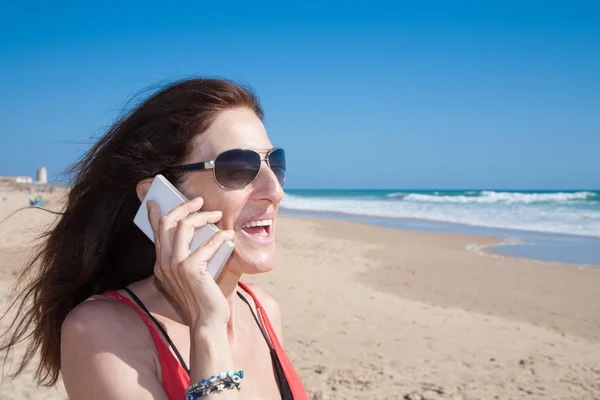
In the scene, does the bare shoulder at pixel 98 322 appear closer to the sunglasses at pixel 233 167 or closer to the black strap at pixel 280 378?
the sunglasses at pixel 233 167

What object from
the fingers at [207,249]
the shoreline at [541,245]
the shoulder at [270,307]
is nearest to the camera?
the fingers at [207,249]

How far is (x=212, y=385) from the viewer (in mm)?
1631

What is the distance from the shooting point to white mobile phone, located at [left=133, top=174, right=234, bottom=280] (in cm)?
181

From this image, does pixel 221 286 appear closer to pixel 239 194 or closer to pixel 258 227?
pixel 258 227

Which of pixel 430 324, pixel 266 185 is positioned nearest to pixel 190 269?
pixel 266 185

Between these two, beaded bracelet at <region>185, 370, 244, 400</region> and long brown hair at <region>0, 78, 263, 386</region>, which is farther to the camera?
long brown hair at <region>0, 78, 263, 386</region>

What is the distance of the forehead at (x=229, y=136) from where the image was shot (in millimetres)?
2074

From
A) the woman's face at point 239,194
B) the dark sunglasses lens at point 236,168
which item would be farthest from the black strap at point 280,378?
the dark sunglasses lens at point 236,168

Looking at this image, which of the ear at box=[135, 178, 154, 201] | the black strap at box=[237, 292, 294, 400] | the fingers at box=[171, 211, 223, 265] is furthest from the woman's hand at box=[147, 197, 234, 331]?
the black strap at box=[237, 292, 294, 400]

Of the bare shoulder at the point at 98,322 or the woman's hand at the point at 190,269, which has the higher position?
the woman's hand at the point at 190,269

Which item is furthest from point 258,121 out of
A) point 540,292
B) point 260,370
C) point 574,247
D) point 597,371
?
point 574,247

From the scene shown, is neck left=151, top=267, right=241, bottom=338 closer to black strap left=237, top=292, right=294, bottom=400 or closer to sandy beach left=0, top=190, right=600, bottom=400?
black strap left=237, top=292, right=294, bottom=400

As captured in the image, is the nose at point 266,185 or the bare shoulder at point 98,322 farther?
the nose at point 266,185

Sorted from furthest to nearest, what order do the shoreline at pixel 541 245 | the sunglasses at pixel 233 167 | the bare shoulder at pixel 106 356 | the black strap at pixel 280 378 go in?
the shoreline at pixel 541 245, the black strap at pixel 280 378, the sunglasses at pixel 233 167, the bare shoulder at pixel 106 356
